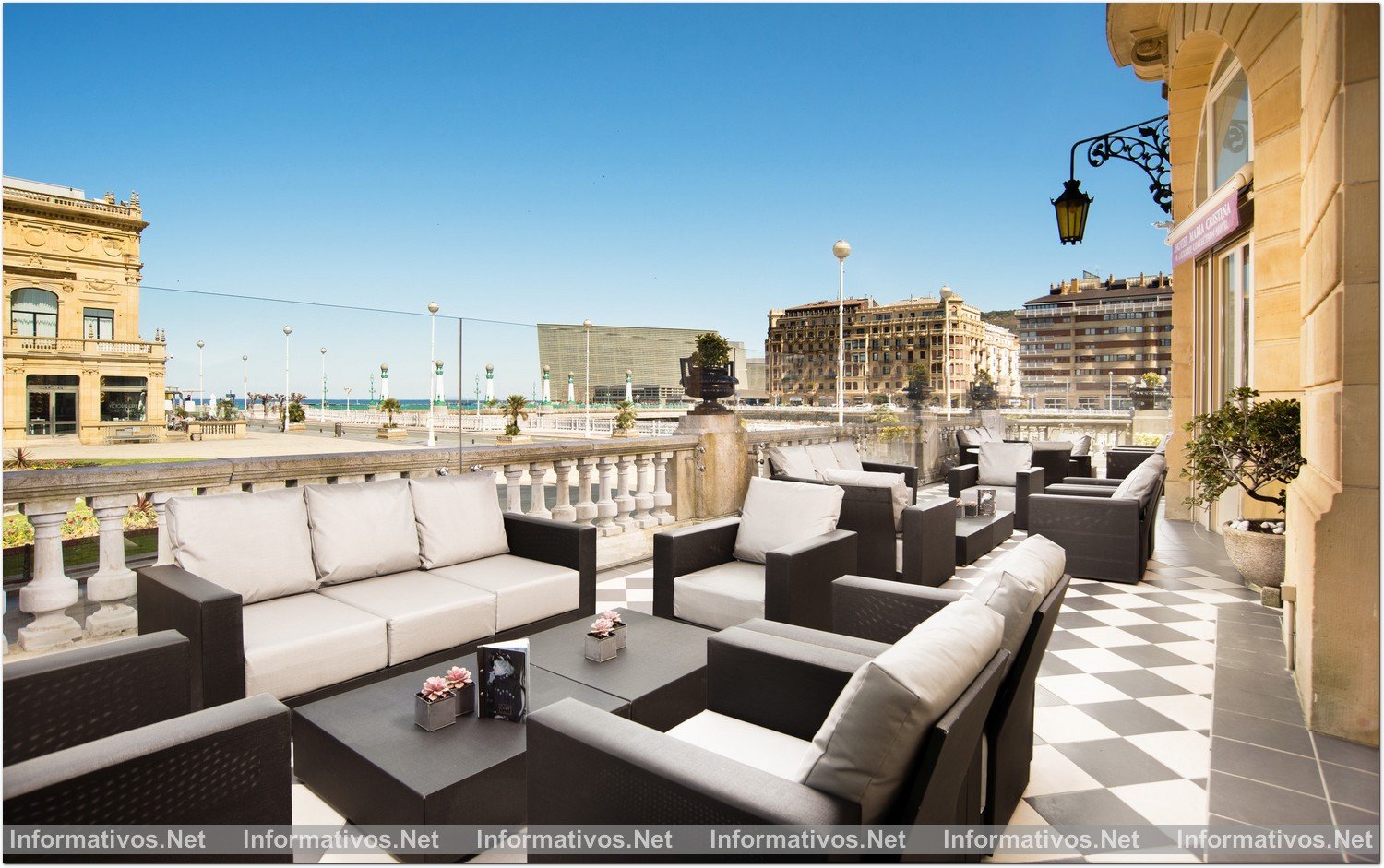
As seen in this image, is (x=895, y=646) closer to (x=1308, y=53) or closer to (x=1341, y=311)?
(x=1341, y=311)

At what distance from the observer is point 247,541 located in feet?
9.00

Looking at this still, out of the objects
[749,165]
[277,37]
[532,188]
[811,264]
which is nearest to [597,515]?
[277,37]

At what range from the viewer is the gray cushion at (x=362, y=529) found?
3.03 m

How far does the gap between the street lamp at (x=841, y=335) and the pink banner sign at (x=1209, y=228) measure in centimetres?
369

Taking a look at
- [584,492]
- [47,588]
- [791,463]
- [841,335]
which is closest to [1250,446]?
[791,463]

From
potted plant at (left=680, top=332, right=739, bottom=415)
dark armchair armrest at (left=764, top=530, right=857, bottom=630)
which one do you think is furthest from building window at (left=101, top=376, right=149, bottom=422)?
potted plant at (left=680, top=332, right=739, bottom=415)

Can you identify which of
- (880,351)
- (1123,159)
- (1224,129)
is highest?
(1123,159)

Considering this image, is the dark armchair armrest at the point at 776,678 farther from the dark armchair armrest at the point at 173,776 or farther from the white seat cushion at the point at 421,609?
the white seat cushion at the point at 421,609

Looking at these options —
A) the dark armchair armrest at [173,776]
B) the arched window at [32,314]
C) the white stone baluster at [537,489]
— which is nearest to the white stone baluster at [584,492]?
the white stone baluster at [537,489]

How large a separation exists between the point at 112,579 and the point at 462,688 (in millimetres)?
1934

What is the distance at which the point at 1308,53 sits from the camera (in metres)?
2.74

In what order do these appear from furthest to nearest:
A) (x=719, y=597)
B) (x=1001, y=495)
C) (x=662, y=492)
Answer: (x=1001, y=495) → (x=662, y=492) → (x=719, y=597)

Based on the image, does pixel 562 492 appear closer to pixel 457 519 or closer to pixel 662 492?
pixel 662 492

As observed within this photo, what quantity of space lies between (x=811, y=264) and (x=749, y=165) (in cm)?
2122
